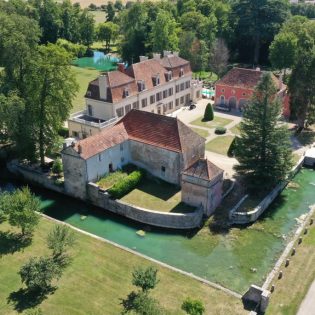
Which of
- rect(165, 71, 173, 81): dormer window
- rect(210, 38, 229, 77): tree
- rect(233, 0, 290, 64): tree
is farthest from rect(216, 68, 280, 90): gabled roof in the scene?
rect(233, 0, 290, 64): tree

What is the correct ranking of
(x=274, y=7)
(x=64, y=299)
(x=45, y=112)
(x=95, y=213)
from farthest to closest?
(x=274, y=7) → (x=45, y=112) → (x=95, y=213) → (x=64, y=299)

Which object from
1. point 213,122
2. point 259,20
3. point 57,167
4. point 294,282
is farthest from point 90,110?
point 259,20

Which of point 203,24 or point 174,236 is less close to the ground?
point 203,24

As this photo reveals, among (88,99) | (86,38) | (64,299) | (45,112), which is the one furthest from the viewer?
(86,38)

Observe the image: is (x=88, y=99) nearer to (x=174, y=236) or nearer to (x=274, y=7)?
(x=174, y=236)

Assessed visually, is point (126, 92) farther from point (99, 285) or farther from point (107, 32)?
point (107, 32)

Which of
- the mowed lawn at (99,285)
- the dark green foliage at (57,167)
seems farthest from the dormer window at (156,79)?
the mowed lawn at (99,285)

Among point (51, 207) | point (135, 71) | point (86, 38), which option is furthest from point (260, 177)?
point (86, 38)
